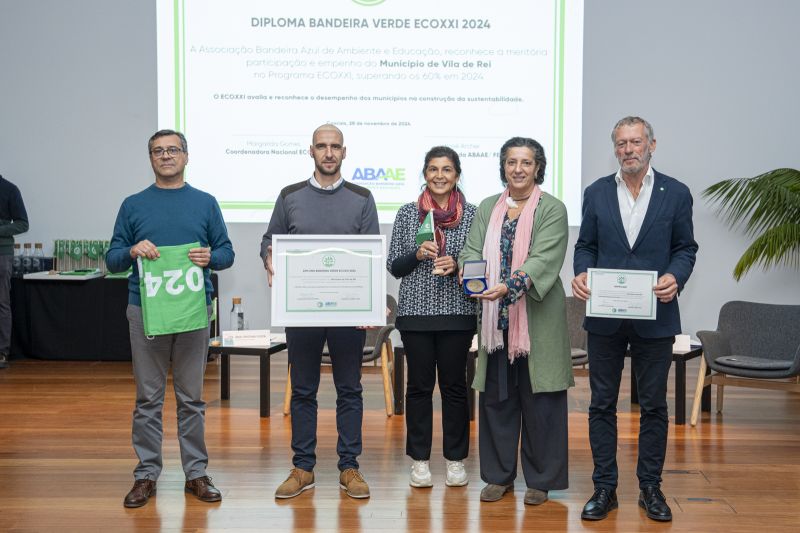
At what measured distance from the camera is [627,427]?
192 inches

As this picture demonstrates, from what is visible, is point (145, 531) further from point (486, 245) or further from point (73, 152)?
point (73, 152)

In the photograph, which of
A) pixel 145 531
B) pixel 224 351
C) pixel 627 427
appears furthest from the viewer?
pixel 224 351

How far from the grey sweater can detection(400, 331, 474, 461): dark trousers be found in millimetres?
508

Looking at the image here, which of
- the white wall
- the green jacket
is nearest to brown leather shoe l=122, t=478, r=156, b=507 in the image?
the green jacket

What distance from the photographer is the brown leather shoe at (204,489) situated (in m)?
3.46

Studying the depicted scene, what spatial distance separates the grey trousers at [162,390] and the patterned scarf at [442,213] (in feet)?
3.38

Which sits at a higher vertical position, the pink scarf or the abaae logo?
the abaae logo

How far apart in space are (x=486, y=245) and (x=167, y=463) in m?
1.88

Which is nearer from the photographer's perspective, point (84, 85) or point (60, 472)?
point (60, 472)

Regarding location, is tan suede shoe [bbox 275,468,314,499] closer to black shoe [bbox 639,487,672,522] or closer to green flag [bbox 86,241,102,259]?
black shoe [bbox 639,487,672,522]

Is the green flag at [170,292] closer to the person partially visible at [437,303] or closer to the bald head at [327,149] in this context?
the bald head at [327,149]

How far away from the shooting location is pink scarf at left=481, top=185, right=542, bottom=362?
3324mm

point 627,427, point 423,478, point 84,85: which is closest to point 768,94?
point 627,427

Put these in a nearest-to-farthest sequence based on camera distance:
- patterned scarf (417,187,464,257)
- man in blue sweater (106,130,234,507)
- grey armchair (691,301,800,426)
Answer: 1. man in blue sweater (106,130,234,507)
2. patterned scarf (417,187,464,257)
3. grey armchair (691,301,800,426)
